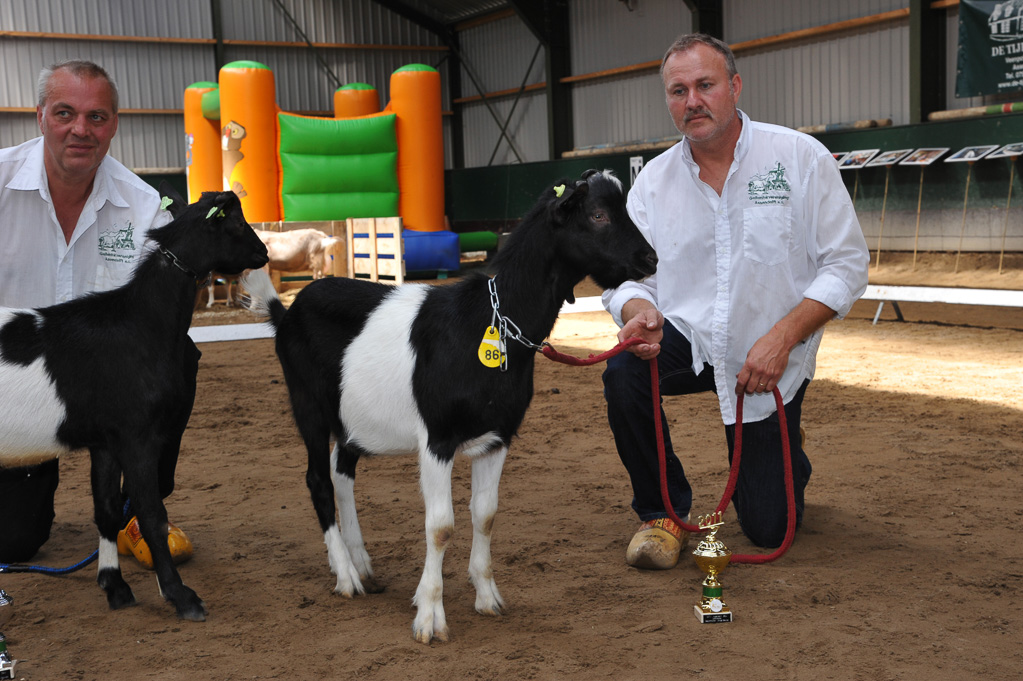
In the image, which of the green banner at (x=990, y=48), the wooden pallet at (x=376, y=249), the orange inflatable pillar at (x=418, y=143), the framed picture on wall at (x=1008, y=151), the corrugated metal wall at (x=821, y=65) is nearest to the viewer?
the framed picture on wall at (x=1008, y=151)

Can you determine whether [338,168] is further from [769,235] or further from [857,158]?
[769,235]

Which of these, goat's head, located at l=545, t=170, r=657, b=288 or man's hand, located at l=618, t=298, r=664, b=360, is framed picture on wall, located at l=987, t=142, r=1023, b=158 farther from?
goat's head, located at l=545, t=170, r=657, b=288

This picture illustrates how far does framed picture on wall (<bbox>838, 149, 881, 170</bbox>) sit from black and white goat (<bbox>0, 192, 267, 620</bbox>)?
32.5 ft

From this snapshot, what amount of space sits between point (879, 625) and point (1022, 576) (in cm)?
64

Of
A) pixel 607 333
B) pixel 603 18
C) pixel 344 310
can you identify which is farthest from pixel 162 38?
pixel 344 310

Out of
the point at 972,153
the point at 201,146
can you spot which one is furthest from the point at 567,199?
the point at 201,146

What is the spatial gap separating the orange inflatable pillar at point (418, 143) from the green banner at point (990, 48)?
24.2 feet

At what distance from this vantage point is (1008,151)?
967 centimetres

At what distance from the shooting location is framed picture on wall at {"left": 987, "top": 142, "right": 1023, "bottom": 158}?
9.53m

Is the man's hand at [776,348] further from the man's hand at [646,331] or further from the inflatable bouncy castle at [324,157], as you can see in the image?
the inflatable bouncy castle at [324,157]

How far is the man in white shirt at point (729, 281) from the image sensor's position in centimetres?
305

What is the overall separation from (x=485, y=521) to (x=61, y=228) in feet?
6.04

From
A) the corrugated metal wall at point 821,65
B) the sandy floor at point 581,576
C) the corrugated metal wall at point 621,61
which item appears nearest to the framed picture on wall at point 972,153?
the corrugated metal wall at point 821,65

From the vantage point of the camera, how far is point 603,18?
667 inches
